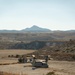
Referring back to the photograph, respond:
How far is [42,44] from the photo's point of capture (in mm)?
146125

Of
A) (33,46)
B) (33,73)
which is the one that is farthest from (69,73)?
(33,46)

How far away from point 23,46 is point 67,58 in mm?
83980

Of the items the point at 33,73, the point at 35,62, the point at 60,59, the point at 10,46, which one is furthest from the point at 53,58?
the point at 10,46

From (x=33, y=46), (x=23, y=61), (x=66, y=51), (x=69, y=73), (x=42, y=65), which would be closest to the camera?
(x=69, y=73)

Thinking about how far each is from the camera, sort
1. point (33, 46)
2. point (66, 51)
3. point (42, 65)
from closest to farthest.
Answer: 1. point (42, 65)
2. point (66, 51)
3. point (33, 46)

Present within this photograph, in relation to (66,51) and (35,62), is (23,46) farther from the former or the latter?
(35,62)

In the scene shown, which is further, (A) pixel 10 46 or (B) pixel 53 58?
(A) pixel 10 46

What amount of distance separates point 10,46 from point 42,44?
71.2 ft

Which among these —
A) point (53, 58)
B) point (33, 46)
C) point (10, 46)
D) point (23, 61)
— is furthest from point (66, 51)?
point (10, 46)

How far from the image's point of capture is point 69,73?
42.1 meters

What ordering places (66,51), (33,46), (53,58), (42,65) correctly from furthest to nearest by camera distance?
(33,46) → (66,51) → (53,58) → (42,65)

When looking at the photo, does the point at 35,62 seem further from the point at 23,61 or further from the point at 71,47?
the point at 71,47

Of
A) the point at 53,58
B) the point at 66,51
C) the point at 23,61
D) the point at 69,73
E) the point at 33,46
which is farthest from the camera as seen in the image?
the point at 33,46

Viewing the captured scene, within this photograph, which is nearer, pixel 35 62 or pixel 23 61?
pixel 35 62
